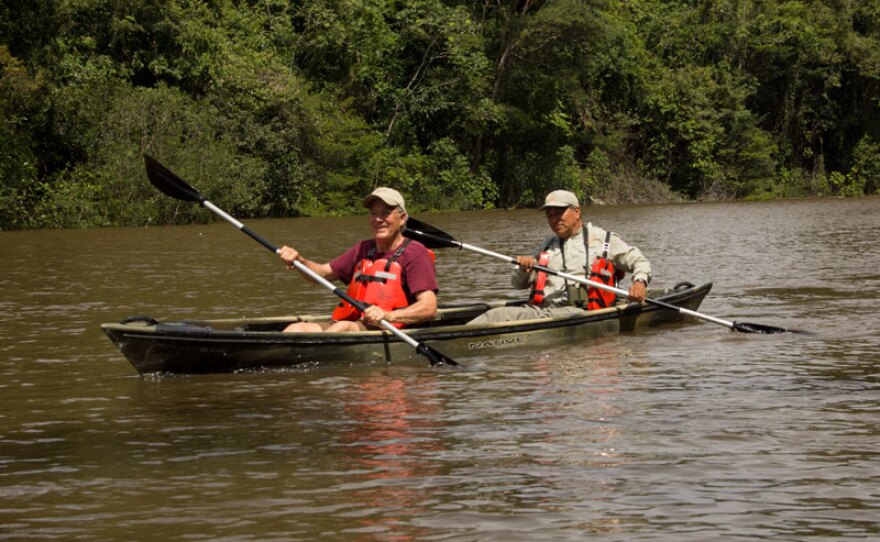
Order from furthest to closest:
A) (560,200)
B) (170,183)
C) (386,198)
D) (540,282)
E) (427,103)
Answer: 1. (427,103)
2. (540,282)
3. (560,200)
4. (170,183)
5. (386,198)

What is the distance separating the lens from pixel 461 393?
8922 mm

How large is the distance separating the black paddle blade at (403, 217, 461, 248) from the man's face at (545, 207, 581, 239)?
2.97 ft

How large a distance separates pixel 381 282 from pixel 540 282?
2275 mm

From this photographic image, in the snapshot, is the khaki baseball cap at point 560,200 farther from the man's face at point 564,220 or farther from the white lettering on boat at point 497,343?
the white lettering on boat at point 497,343

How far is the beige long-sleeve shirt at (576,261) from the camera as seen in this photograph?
11852mm

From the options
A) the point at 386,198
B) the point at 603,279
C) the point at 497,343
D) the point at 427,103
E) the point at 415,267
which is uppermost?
the point at 427,103

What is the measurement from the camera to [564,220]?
11.7 metres

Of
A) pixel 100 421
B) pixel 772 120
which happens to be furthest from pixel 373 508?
pixel 772 120

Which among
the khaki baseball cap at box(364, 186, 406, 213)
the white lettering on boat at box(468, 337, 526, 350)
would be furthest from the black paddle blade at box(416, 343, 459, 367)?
the khaki baseball cap at box(364, 186, 406, 213)

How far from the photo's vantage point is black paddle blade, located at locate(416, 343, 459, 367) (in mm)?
10031

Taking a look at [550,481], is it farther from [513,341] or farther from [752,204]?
[752,204]

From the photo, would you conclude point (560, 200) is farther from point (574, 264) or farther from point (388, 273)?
point (388, 273)

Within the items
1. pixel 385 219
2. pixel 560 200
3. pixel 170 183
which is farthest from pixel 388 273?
pixel 170 183

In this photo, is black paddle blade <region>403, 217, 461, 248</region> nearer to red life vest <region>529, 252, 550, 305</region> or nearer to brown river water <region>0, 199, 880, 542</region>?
red life vest <region>529, 252, 550, 305</region>
